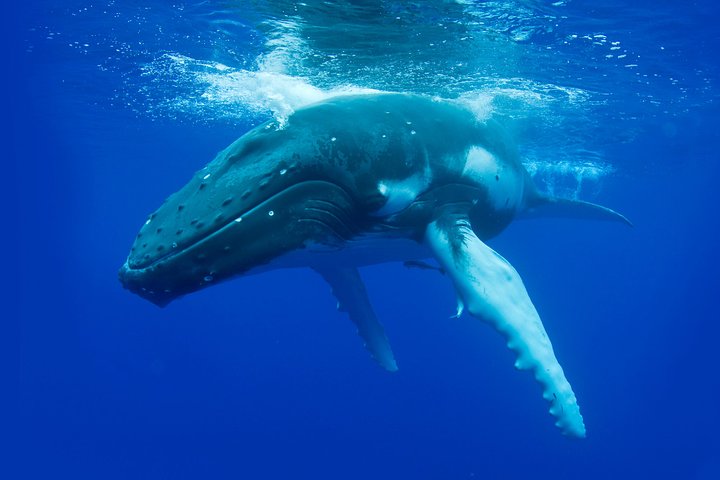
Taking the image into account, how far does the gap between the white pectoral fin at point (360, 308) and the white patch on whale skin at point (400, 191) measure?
260 centimetres

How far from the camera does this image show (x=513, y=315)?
5645 mm

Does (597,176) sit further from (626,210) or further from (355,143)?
(355,143)

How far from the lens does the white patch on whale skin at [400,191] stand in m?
5.79

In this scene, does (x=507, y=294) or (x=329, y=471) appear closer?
(x=507, y=294)

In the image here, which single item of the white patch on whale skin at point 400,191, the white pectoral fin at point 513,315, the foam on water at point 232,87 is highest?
the white patch on whale skin at point 400,191

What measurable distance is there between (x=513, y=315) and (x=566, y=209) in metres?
8.01

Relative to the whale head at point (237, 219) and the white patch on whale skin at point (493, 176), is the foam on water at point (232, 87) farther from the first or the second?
the whale head at point (237, 219)

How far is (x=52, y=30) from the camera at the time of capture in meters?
17.4

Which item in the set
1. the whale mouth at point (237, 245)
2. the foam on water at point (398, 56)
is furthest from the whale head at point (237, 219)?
the foam on water at point (398, 56)

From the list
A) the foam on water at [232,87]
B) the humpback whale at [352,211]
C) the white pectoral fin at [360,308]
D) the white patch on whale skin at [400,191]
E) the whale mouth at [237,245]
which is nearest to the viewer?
the whale mouth at [237,245]

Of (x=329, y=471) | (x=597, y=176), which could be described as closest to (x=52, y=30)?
(x=329, y=471)

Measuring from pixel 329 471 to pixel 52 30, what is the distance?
22.9m

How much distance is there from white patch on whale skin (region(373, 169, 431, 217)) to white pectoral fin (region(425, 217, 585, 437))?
0.78 meters

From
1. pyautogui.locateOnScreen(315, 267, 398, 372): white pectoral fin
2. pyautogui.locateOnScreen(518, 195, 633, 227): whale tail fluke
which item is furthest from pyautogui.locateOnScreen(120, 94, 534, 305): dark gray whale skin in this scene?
pyautogui.locateOnScreen(518, 195, 633, 227): whale tail fluke
